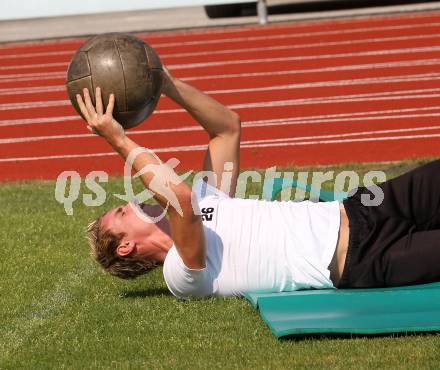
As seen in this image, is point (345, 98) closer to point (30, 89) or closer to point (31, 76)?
point (30, 89)

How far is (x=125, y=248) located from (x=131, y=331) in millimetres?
638

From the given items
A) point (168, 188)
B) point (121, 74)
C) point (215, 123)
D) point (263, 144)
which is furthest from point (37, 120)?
point (168, 188)

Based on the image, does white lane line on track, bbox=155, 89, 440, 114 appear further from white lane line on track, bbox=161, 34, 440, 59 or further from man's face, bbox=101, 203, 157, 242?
man's face, bbox=101, 203, 157, 242

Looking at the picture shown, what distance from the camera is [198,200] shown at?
620 cm

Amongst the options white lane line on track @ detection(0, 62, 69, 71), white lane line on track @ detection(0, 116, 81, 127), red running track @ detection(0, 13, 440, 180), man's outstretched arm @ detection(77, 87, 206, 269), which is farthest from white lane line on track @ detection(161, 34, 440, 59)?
man's outstretched arm @ detection(77, 87, 206, 269)

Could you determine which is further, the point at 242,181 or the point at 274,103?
the point at 274,103

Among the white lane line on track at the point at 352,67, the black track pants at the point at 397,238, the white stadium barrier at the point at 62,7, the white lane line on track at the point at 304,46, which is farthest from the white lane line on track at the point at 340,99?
the black track pants at the point at 397,238

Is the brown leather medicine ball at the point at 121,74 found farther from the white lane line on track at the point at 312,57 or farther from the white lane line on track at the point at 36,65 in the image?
the white lane line on track at the point at 36,65

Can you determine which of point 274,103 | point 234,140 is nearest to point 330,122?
point 274,103

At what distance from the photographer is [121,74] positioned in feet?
19.4

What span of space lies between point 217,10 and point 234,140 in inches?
493

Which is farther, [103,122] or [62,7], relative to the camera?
[62,7]

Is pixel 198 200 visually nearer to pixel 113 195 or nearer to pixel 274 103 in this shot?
pixel 113 195

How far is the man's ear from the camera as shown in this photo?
615cm
